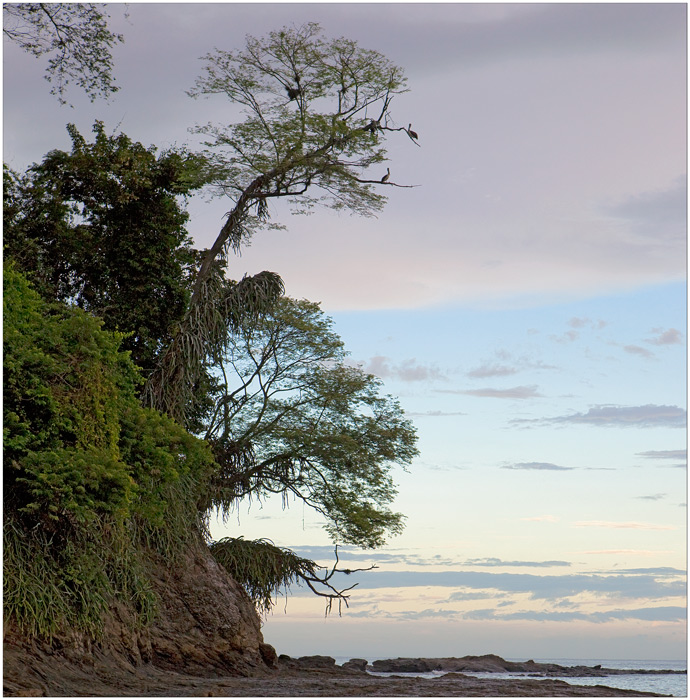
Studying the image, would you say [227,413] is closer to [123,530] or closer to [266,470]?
[266,470]

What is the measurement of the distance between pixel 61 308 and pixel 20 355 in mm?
4158

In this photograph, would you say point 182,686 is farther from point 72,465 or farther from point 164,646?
point 72,465

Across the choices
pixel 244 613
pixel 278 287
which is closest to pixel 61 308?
pixel 278 287

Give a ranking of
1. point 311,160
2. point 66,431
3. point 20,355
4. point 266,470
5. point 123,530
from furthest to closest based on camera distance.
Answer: point 266,470
point 311,160
point 123,530
point 66,431
point 20,355

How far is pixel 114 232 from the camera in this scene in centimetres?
1866

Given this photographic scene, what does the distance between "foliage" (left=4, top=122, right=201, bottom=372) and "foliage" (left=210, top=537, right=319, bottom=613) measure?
4548mm

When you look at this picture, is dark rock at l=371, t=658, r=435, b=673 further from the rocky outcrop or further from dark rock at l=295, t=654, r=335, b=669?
dark rock at l=295, t=654, r=335, b=669

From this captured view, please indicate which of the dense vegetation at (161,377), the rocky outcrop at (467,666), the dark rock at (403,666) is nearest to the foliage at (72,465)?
the dense vegetation at (161,377)

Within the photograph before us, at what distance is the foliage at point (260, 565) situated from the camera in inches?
723

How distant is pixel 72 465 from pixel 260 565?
9.20 metres

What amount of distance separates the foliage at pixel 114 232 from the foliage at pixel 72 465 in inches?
185

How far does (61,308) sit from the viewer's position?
567 inches

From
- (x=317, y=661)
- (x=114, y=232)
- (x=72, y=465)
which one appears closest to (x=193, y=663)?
(x=72, y=465)

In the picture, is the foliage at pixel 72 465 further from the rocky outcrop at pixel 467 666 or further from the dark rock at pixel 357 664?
the rocky outcrop at pixel 467 666
